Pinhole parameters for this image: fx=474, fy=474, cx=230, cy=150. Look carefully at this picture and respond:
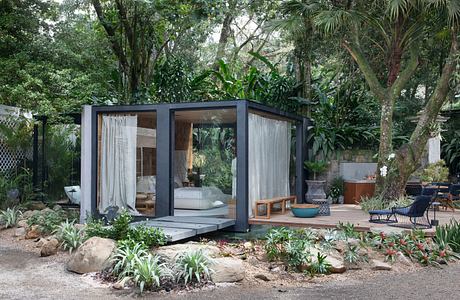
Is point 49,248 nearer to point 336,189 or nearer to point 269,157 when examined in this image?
point 269,157

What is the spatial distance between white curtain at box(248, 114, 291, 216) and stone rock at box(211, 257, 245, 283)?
10.4ft

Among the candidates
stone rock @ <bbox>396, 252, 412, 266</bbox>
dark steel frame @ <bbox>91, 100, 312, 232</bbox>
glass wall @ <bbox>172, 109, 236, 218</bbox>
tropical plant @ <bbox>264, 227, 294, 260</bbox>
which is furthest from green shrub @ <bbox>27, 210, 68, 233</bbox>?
stone rock @ <bbox>396, 252, 412, 266</bbox>

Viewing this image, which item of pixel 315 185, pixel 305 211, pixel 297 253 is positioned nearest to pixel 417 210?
pixel 305 211

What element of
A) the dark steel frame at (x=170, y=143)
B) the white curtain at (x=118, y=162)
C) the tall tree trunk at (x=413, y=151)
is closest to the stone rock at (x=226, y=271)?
the dark steel frame at (x=170, y=143)

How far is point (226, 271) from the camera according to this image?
544 cm

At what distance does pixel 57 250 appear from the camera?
6.96 meters

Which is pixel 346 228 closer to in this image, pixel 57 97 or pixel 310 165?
pixel 310 165

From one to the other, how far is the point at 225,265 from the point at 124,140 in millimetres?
4689

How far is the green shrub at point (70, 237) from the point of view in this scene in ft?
23.0

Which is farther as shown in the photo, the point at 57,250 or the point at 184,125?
the point at 184,125

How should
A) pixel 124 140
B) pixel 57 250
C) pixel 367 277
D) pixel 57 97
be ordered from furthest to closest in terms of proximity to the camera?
1. pixel 57 97
2. pixel 124 140
3. pixel 57 250
4. pixel 367 277

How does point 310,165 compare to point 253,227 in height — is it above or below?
above

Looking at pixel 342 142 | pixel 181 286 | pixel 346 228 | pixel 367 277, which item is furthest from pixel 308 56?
pixel 181 286

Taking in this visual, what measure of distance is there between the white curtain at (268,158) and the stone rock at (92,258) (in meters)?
3.30
